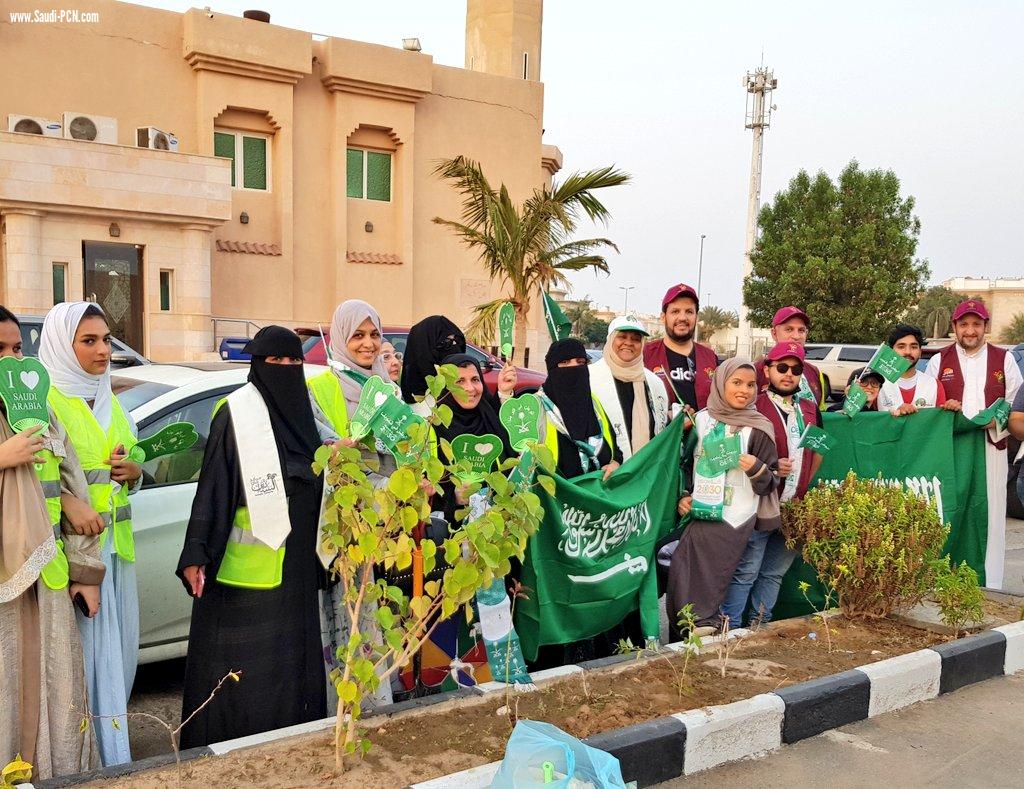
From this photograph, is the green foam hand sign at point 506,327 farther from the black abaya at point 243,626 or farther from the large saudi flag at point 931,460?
the large saudi flag at point 931,460

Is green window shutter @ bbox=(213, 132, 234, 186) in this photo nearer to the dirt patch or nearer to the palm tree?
the palm tree

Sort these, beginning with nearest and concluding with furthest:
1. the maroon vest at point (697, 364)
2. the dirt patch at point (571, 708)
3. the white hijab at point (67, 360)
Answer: the dirt patch at point (571, 708) < the white hijab at point (67, 360) < the maroon vest at point (697, 364)

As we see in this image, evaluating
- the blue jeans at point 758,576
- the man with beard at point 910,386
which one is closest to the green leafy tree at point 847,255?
the man with beard at point 910,386

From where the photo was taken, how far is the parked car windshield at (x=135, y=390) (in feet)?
14.4

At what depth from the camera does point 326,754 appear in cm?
307

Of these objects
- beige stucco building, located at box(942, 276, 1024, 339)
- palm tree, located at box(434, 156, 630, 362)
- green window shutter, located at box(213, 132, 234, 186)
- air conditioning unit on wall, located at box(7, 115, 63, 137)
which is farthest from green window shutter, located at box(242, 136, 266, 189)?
beige stucco building, located at box(942, 276, 1024, 339)

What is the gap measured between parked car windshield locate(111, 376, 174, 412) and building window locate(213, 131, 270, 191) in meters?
16.3

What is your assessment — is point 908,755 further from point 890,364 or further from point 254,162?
point 254,162

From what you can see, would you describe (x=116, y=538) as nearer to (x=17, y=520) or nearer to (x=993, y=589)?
(x=17, y=520)

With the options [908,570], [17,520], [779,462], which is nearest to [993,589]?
[908,570]

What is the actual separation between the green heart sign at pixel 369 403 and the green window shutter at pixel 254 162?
717 inches

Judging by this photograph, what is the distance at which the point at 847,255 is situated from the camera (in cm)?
2806

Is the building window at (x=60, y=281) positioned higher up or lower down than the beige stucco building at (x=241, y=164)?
lower down

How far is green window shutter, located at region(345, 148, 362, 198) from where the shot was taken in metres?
21.4
